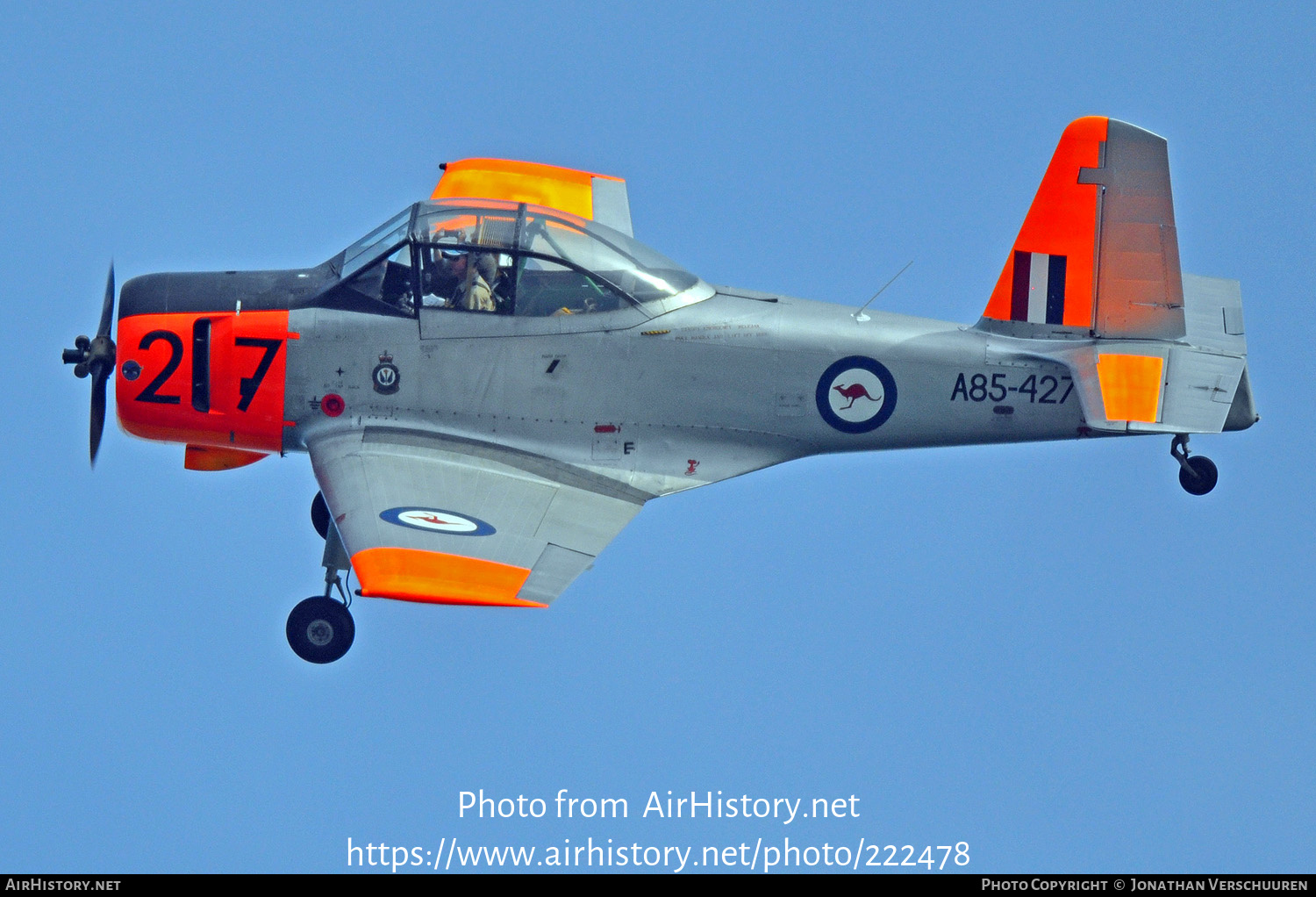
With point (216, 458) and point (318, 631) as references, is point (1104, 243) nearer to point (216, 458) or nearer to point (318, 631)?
point (318, 631)

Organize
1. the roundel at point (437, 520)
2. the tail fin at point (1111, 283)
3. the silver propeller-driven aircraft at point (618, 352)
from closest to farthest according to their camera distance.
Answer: the roundel at point (437, 520) → the tail fin at point (1111, 283) → the silver propeller-driven aircraft at point (618, 352)

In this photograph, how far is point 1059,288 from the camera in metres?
18.7

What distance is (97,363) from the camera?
18969mm

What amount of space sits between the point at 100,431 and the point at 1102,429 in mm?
8696

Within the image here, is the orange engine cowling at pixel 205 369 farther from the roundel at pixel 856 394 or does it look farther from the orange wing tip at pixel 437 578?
the roundel at pixel 856 394

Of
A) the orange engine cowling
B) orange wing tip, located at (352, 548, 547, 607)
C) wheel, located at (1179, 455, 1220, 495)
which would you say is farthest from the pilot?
wheel, located at (1179, 455, 1220, 495)

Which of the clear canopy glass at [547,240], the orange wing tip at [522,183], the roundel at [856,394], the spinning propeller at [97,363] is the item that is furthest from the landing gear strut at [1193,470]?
the spinning propeller at [97,363]

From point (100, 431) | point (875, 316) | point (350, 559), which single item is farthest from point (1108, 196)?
point (100, 431)

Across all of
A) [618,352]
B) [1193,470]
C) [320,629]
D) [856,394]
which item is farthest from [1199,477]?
[320,629]

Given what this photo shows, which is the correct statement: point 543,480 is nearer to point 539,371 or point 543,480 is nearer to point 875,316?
point 539,371

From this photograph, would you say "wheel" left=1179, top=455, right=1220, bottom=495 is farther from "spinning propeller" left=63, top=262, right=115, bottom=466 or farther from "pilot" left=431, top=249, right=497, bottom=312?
"spinning propeller" left=63, top=262, right=115, bottom=466

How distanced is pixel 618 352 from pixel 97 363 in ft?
14.9

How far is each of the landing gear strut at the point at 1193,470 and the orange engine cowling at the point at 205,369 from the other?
7746mm

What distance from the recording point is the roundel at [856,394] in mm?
18609
